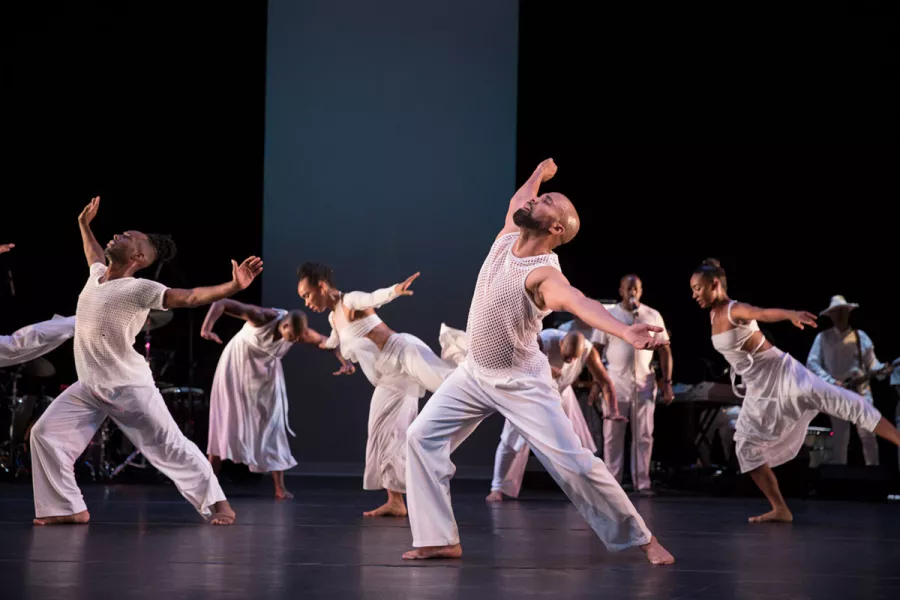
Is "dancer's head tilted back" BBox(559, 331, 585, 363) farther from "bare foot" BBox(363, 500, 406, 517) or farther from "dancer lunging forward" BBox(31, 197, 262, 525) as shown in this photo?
"dancer lunging forward" BBox(31, 197, 262, 525)

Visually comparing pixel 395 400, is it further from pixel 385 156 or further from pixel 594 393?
pixel 385 156

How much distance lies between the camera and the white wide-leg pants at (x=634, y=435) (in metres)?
7.26

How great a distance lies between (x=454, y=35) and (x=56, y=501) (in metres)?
6.09

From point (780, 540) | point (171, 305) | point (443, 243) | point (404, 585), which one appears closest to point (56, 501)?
point (171, 305)

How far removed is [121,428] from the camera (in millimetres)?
4578

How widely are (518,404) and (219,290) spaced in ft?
4.50

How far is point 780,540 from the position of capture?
4.39 metres

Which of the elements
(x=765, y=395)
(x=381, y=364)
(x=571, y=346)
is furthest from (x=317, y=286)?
(x=765, y=395)

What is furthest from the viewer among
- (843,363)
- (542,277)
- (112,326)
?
(843,363)

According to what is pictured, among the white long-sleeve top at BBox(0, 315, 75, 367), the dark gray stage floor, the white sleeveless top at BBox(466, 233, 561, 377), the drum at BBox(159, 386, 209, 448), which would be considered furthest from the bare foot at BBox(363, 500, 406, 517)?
the drum at BBox(159, 386, 209, 448)

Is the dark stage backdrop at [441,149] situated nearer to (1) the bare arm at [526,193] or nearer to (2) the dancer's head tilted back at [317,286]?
(2) the dancer's head tilted back at [317,286]

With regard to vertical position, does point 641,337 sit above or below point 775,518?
above

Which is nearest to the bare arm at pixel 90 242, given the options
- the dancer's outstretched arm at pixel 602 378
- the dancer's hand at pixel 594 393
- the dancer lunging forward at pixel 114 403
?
the dancer lunging forward at pixel 114 403

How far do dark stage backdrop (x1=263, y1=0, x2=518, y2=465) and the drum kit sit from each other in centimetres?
162
